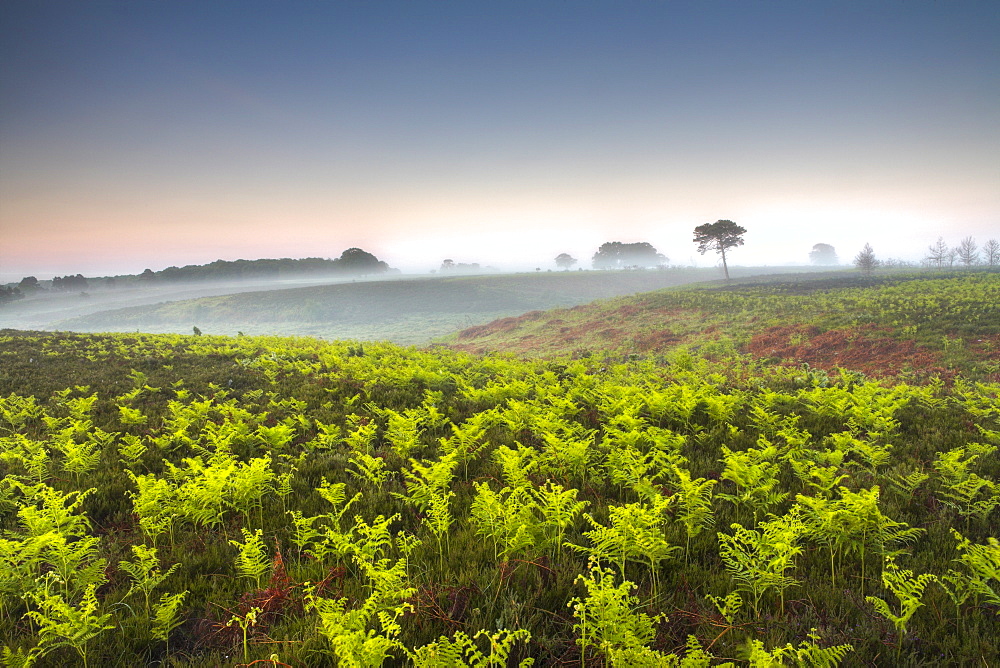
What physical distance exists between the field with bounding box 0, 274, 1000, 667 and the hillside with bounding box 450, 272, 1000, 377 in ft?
31.0

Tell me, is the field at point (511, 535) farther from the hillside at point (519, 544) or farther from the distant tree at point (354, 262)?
the distant tree at point (354, 262)

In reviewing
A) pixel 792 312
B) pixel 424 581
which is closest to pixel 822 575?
pixel 424 581

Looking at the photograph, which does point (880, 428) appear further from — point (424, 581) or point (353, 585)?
point (353, 585)

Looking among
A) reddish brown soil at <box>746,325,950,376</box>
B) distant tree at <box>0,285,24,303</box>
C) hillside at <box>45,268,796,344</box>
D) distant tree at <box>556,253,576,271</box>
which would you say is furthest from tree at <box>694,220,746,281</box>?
distant tree at <box>0,285,24,303</box>

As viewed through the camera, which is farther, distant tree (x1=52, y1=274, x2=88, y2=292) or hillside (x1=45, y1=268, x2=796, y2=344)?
distant tree (x1=52, y1=274, x2=88, y2=292)

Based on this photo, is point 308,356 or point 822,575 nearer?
point 822,575

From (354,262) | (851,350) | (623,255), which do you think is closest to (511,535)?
(851,350)

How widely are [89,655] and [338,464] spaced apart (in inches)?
156

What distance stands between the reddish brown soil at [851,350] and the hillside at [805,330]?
0.12 feet

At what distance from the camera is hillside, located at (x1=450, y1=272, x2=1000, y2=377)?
1755 centimetres

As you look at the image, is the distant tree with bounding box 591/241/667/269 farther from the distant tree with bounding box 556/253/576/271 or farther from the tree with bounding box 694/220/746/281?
the tree with bounding box 694/220/746/281

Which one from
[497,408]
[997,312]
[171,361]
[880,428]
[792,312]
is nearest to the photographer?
[880,428]

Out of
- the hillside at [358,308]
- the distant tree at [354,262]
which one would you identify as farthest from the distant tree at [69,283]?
the distant tree at [354,262]

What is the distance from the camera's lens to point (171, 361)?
18297 millimetres
